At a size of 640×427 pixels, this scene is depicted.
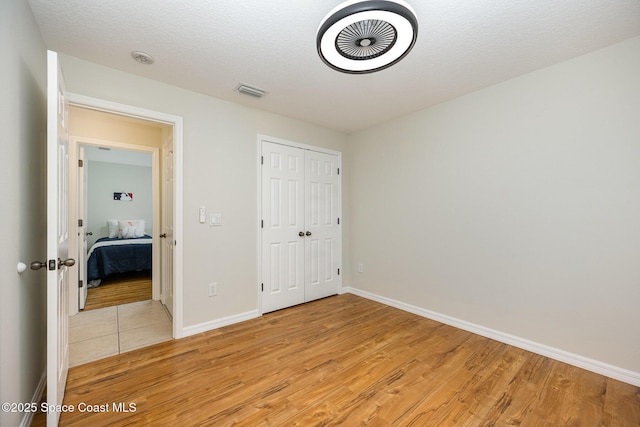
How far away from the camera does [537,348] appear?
230 centimetres

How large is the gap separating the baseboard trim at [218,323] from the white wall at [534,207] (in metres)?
1.83

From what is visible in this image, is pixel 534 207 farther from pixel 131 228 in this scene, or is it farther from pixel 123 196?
pixel 123 196

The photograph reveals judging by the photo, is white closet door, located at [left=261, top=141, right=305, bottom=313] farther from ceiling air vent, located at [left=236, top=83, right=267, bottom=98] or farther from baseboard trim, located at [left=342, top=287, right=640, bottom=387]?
baseboard trim, located at [left=342, top=287, right=640, bottom=387]

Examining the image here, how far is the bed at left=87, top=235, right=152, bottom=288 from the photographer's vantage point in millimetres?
4399

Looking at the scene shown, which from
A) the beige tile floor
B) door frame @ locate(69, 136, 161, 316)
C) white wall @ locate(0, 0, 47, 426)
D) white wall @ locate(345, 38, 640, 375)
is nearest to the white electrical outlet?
the beige tile floor

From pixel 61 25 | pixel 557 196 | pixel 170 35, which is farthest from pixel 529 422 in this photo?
pixel 61 25

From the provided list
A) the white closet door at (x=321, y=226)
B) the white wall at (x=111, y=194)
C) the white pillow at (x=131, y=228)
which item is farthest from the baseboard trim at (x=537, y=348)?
the white wall at (x=111, y=194)

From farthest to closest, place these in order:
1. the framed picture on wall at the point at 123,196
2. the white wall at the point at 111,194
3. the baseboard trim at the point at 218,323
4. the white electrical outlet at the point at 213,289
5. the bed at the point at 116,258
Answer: the framed picture on wall at the point at 123,196 < the white wall at the point at 111,194 < the bed at the point at 116,258 < the white electrical outlet at the point at 213,289 < the baseboard trim at the point at 218,323

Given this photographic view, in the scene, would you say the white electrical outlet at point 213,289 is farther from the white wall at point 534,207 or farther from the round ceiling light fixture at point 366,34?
the round ceiling light fixture at point 366,34

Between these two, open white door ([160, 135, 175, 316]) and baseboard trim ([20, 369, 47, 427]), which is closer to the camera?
baseboard trim ([20, 369, 47, 427])

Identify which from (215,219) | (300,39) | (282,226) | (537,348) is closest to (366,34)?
(300,39)

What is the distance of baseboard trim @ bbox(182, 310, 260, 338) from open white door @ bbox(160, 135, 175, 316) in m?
0.60

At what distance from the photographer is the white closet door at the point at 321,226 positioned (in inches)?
143

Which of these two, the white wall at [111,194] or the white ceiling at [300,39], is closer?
the white ceiling at [300,39]
